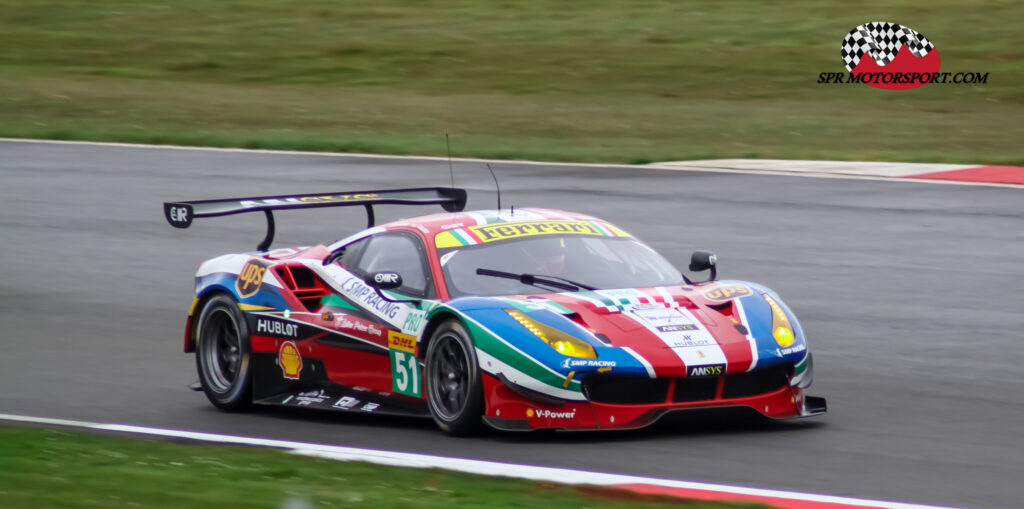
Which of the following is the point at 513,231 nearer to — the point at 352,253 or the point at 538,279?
the point at 538,279

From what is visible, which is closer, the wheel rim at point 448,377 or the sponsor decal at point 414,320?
the wheel rim at point 448,377

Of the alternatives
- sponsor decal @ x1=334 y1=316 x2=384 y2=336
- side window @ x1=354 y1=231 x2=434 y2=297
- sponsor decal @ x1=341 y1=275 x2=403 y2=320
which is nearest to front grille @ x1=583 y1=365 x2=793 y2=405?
side window @ x1=354 y1=231 x2=434 y2=297

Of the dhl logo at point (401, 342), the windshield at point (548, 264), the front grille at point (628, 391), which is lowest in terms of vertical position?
the front grille at point (628, 391)

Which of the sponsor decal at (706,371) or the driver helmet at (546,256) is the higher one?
the driver helmet at (546,256)

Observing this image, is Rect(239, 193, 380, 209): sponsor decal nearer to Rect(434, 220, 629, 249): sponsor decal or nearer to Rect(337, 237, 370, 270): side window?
Rect(337, 237, 370, 270): side window

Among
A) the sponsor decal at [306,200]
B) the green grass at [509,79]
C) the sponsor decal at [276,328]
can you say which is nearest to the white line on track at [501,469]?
the sponsor decal at [276,328]

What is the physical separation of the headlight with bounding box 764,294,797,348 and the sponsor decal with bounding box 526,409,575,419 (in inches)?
46.8

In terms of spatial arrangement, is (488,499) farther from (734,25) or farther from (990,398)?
(734,25)

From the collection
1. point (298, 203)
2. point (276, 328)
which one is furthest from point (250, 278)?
point (298, 203)

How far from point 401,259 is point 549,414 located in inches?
67.3

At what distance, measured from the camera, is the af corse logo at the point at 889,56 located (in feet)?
108

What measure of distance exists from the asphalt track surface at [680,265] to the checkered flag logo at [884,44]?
47.2 feet

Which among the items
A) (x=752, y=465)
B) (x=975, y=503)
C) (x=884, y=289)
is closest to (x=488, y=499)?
(x=752, y=465)

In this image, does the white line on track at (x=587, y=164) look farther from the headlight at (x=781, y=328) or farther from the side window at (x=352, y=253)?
the side window at (x=352, y=253)
